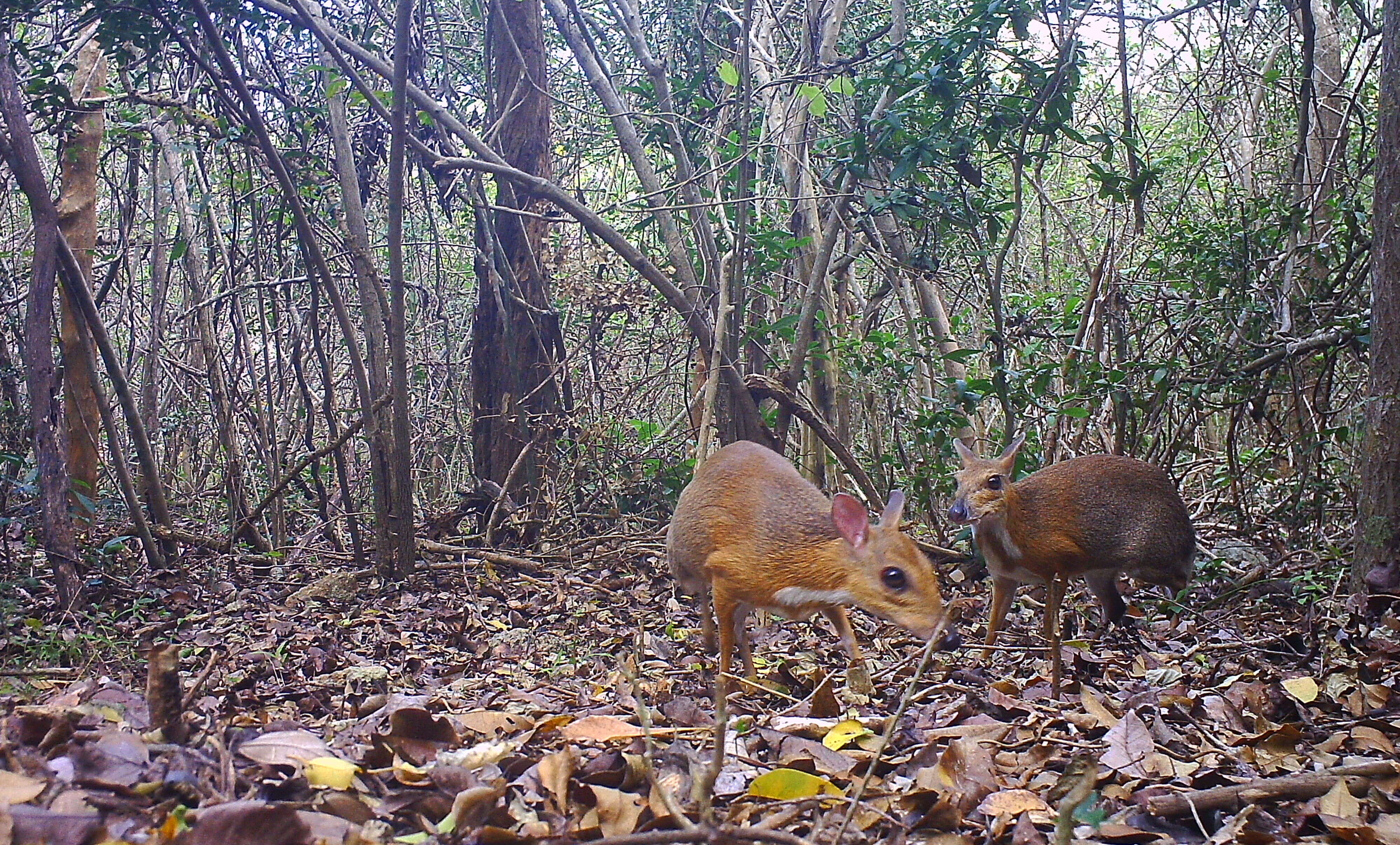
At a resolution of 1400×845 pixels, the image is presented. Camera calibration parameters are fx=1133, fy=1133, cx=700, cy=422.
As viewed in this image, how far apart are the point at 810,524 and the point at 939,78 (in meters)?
2.97

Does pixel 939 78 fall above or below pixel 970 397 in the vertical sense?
above

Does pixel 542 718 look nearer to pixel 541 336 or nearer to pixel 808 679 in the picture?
pixel 808 679

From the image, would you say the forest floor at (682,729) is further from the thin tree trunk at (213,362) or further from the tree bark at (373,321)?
the thin tree trunk at (213,362)

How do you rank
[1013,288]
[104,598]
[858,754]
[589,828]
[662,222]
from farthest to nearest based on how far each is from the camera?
[1013,288] → [662,222] → [104,598] → [858,754] → [589,828]

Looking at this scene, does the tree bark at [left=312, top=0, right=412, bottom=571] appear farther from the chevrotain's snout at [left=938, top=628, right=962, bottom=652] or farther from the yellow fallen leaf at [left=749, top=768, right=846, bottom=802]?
the yellow fallen leaf at [left=749, top=768, right=846, bottom=802]

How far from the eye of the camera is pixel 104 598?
6.07 m

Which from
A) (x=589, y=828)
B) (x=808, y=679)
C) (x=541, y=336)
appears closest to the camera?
(x=589, y=828)

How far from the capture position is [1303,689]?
11.8 ft

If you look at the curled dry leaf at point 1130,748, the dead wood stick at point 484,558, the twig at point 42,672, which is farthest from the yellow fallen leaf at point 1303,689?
the dead wood stick at point 484,558

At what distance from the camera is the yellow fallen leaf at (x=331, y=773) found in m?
2.30

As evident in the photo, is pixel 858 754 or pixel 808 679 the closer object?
pixel 858 754

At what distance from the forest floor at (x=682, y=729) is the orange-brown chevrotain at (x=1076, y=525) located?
0.77ft

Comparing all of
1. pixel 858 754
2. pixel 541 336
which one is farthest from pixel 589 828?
pixel 541 336

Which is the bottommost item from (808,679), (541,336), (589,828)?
(808,679)
